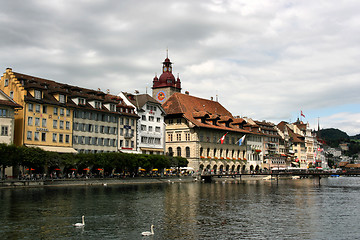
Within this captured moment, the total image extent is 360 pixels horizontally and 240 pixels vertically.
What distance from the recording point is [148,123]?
362 feet

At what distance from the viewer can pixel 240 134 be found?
5591 inches

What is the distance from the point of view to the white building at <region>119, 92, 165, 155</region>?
4220 inches

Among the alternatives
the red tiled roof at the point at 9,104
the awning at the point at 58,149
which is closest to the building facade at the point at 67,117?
the awning at the point at 58,149

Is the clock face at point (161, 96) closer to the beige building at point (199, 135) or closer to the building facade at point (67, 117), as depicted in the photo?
the beige building at point (199, 135)

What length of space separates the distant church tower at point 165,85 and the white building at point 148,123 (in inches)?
1833

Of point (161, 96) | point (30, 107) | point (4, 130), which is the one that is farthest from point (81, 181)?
point (161, 96)

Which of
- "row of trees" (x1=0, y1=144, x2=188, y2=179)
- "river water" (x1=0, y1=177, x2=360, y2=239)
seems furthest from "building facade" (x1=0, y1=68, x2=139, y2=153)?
"river water" (x1=0, y1=177, x2=360, y2=239)

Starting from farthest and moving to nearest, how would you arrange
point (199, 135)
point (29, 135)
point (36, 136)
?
point (199, 135)
point (36, 136)
point (29, 135)

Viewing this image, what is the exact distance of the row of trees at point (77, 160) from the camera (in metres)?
69.9

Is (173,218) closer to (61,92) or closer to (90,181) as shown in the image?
(90,181)

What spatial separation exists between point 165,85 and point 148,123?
5405cm

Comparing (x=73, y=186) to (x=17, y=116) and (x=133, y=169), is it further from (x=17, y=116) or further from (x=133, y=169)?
(x=133, y=169)

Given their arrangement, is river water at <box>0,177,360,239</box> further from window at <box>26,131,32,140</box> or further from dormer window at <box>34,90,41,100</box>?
dormer window at <box>34,90,41,100</box>

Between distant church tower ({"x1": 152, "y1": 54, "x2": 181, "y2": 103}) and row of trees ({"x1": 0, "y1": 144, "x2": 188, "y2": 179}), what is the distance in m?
55.6
